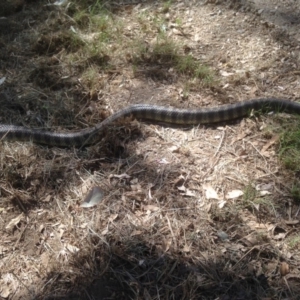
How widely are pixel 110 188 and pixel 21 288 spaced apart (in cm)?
141

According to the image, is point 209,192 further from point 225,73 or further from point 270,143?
point 225,73

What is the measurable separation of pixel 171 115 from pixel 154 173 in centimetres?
101

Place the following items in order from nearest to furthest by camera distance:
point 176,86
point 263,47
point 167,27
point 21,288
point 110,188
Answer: point 21,288 → point 110,188 → point 176,86 → point 263,47 → point 167,27

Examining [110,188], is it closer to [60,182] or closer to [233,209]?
[60,182]

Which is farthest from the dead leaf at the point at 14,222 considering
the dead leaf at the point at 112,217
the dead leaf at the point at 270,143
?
the dead leaf at the point at 270,143

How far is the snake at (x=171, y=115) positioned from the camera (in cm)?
546

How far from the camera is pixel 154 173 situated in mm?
4973

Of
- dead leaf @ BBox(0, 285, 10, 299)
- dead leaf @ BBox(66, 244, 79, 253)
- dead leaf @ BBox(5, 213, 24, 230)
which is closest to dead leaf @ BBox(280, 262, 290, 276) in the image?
dead leaf @ BBox(66, 244, 79, 253)

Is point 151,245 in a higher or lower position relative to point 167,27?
lower

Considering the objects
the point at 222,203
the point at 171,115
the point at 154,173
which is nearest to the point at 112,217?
the point at 154,173

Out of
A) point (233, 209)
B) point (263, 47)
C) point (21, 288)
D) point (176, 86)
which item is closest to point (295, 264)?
point (233, 209)

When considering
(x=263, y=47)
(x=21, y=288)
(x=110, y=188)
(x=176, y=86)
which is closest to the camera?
(x=21, y=288)

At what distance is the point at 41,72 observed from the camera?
6.42m

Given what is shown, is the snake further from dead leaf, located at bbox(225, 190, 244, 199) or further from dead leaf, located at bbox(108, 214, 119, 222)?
dead leaf, located at bbox(108, 214, 119, 222)
